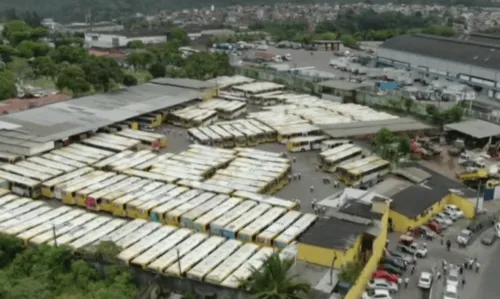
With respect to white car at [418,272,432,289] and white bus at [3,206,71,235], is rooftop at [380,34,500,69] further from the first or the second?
white bus at [3,206,71,235]

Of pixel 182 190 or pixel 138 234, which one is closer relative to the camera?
pixel 138 234

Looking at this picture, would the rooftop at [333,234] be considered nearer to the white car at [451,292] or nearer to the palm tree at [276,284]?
the palm tree at [276,284]

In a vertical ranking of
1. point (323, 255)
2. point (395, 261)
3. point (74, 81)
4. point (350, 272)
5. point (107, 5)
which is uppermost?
point (107, 5)

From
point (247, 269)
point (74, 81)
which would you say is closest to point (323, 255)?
point (247, 269)

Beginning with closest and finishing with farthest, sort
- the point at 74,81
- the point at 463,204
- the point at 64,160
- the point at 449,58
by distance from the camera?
1. the point at 463,204
2. the point at 64,160
3. the point at 74,81
4. the point at 449,58

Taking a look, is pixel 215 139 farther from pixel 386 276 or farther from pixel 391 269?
pixel 386 276

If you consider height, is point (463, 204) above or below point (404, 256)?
above
